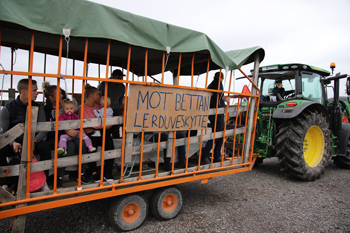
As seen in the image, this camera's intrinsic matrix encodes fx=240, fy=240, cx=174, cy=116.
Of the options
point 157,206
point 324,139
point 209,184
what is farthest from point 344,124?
point 157,206

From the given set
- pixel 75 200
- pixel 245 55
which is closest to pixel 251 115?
pixel 245 55

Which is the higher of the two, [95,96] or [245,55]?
[245,55]

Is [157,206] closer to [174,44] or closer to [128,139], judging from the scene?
[128,139]

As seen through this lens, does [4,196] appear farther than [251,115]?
No

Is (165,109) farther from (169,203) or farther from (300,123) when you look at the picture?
(300,123)

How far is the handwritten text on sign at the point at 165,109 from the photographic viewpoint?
9.26 feet

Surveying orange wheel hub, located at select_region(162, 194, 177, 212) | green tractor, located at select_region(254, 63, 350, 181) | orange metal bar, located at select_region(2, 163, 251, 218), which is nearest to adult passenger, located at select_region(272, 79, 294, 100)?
green tractor, located at select_region(254, 63, 350, 181)

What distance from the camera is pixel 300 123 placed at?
200 inches

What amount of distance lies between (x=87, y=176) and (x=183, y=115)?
1.48m

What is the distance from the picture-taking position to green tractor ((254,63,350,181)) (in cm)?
508

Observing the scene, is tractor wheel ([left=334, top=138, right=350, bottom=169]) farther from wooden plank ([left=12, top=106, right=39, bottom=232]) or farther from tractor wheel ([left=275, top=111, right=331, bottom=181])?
wooden plank ([left=12, top=106, right=39, bottom=232])

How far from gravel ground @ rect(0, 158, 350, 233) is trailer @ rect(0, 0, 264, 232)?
1.29 ft

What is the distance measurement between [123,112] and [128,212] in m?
1.28

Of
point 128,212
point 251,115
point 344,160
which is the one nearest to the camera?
point 128,212
